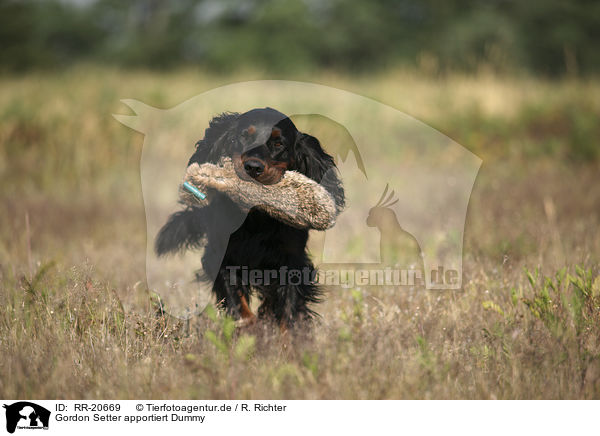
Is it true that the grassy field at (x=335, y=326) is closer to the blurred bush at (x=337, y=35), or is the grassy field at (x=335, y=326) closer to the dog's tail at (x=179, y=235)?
the dog's tail at (x=179, y=235)

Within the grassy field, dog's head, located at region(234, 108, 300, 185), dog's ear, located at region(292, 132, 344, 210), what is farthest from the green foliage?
dog's head, located at region(234, 108, 300, 185)

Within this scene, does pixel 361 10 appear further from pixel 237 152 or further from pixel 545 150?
pixel 237 152

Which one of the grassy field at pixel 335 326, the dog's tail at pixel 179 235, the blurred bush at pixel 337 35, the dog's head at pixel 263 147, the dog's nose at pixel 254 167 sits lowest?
the grassy field at pixel 335 326

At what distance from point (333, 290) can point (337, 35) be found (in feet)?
52.6

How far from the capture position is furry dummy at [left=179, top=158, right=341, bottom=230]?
241 centimetres

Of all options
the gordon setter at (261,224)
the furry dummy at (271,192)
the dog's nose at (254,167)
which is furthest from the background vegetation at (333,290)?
the dog's nose at (254,167)

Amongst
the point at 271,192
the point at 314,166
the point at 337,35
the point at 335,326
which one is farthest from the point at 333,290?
the point at 337,35

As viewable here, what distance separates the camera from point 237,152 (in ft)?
8.43

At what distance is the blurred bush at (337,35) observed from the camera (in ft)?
56.7

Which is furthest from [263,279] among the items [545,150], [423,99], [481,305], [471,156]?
[423,99]
